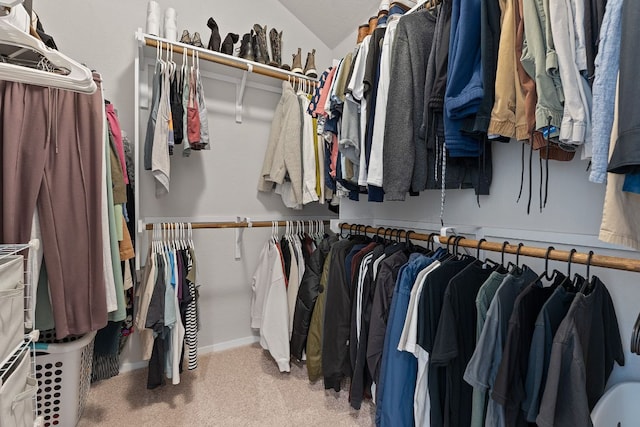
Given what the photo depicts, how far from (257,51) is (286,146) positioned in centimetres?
66

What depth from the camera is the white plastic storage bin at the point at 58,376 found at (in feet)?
4.08

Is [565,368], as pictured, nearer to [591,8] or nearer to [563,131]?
[563,131]

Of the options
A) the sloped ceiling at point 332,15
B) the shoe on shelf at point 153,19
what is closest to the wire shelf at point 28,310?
the shoe on shelf at point 153,19

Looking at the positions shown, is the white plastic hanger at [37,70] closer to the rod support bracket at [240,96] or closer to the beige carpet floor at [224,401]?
the rod support bracket at [240,96]

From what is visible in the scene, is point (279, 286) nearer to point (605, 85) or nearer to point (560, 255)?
point (560, 255)

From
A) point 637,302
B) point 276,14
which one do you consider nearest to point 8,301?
point 637,302

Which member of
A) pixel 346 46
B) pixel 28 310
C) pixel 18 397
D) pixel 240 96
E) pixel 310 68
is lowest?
pixel 18 397

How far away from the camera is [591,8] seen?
2.69ft

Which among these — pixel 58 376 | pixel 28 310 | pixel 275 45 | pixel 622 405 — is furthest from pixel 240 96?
pixel 622 405

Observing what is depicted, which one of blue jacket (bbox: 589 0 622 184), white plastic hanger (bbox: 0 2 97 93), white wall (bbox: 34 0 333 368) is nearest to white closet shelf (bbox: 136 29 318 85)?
white wall (bbox: 34 0 333 368)

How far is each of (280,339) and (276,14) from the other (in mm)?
2319

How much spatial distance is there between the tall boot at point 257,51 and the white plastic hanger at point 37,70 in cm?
126

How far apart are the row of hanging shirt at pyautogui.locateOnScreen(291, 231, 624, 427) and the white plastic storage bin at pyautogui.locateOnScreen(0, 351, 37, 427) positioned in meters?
1.08

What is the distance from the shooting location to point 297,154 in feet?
6.66
